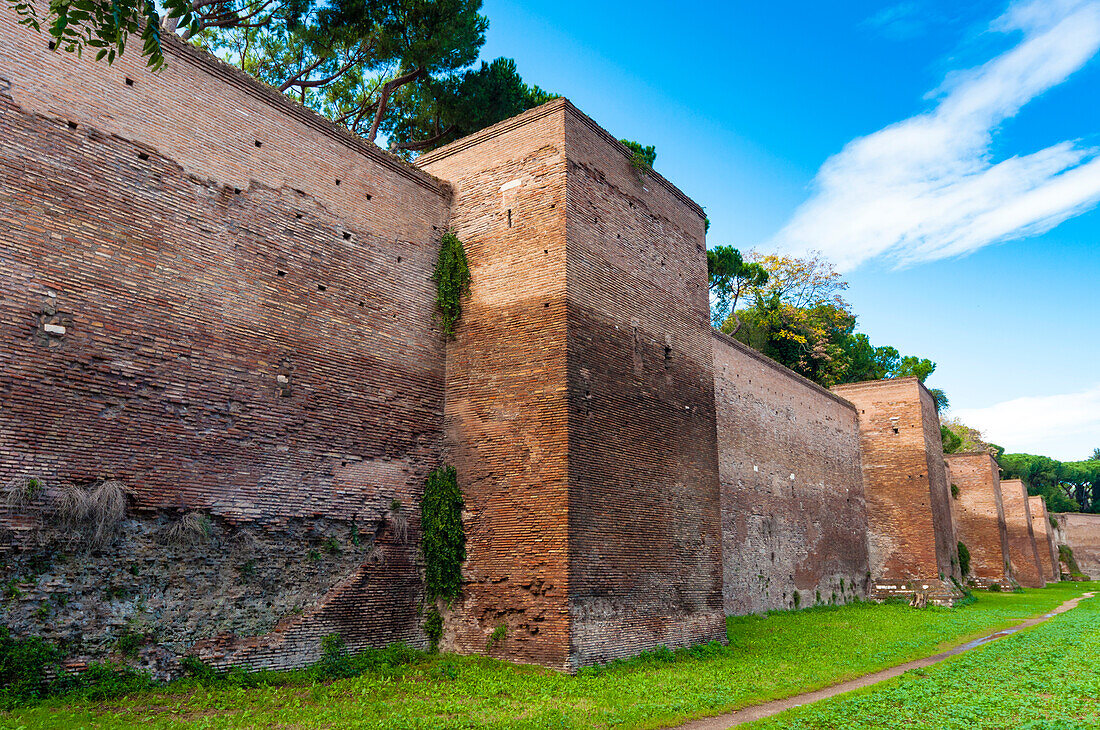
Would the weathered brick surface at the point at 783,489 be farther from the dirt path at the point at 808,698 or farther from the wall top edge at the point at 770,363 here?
the dirt path at the point at 808,698

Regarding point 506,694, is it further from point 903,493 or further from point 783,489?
point 903,493

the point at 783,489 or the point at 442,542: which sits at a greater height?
the point at 783,489

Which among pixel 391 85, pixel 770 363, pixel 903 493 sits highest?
Result: pixel 391 85

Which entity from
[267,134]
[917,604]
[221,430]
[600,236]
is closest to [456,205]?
[600,236]

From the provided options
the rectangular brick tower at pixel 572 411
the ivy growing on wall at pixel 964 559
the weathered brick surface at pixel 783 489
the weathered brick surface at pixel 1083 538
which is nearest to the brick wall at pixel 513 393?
the rectangular brick tower at pixel 572 411

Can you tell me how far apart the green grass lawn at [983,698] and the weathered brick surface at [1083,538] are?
4279 centimetres

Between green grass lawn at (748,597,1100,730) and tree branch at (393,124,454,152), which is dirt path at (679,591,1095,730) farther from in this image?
tree branch at (393,124,454,152)

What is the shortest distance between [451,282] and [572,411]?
2.52m

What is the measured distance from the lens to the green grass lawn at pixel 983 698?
657 cm

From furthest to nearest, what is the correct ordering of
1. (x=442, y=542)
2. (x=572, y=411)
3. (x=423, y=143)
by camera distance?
(x=423, y=143), (x=442, y=542), (x=572, y=411)

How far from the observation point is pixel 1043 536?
3931cm

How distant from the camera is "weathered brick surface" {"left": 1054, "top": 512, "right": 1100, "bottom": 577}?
4619cm

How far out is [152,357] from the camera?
7133 mm

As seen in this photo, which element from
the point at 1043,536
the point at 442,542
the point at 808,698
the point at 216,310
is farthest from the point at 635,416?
the point at 1043,536
